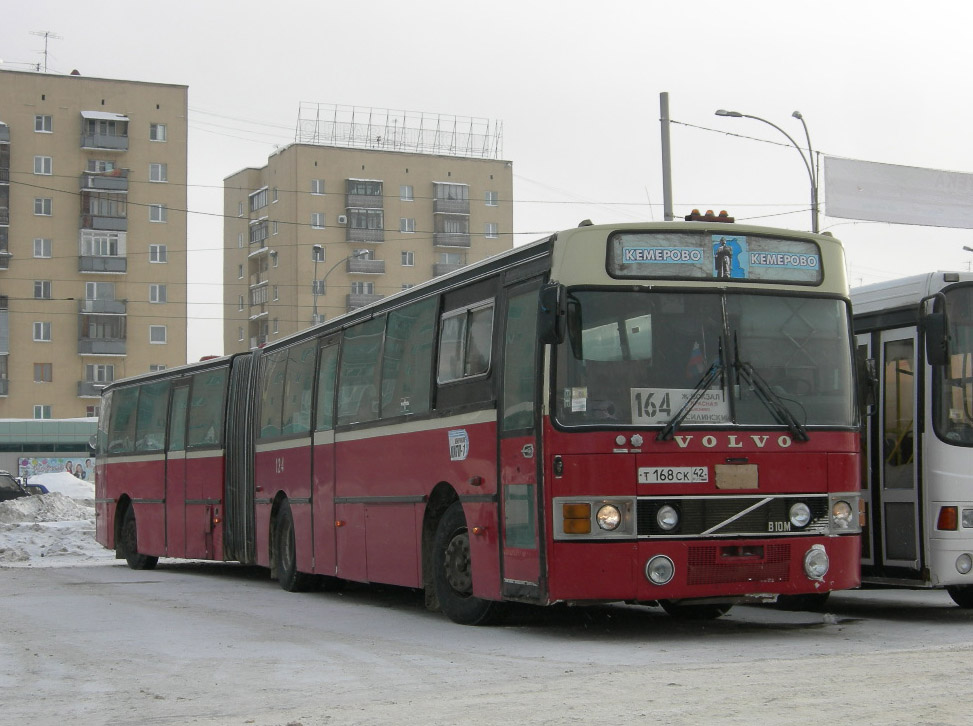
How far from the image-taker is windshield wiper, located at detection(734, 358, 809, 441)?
1096cm

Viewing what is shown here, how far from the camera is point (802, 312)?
1137 centimetres

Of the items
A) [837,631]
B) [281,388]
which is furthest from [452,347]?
[281,388]

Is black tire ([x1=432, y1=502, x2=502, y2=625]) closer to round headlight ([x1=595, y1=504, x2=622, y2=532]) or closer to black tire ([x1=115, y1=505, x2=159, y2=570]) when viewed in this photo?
round headlight ([x1=595, y1=504, x2=622, y2=532])

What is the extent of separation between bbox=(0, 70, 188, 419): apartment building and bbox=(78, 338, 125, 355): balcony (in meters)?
0.06

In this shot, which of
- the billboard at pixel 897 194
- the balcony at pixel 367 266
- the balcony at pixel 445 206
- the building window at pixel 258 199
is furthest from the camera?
the building window at pixel 258 199

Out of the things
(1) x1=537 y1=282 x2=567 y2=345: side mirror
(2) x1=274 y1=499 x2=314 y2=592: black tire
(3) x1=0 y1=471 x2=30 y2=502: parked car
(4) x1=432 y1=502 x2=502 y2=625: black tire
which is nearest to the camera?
(1) x1=537 y1=282 x2=567 y2=345: side mirror

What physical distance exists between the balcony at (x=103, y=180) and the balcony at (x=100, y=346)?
849cm

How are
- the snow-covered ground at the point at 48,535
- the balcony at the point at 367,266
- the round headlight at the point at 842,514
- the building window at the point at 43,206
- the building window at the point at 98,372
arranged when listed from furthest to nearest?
the balcony at the point at 367,266, the building window at the point at 98,372, the building window at the point at 43,206, the snow-covered ground at the point at 48,535, the round headlight at the point at 842,514

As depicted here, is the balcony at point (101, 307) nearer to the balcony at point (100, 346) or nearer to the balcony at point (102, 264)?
the balcony at point (100, 346)

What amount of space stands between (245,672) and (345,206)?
3346 inches

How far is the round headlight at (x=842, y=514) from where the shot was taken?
36.7 feet

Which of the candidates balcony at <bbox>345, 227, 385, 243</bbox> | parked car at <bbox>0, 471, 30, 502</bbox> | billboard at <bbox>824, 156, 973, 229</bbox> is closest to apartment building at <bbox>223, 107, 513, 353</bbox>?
balcony at <bbox>345, 227, 385, 243</bbox>

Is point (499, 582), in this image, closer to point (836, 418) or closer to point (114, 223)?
point (836, 418)

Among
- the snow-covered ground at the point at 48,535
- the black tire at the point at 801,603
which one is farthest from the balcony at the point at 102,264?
the black tire at the point at 801,603
